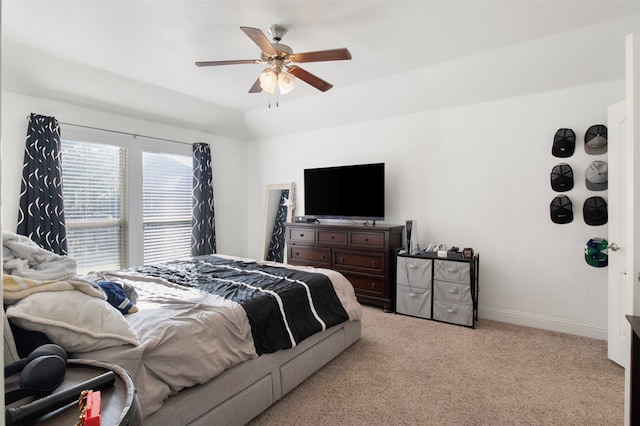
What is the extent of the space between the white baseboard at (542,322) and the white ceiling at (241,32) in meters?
2.61

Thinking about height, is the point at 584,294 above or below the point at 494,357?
above

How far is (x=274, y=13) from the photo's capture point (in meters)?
2.60

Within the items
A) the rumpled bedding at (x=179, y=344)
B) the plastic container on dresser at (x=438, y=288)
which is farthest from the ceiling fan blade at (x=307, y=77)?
the plastic container on dresser at (x=438, y=288)

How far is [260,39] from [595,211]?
321 cm

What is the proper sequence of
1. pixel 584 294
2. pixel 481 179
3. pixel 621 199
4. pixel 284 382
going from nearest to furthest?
1. pixel 284 382
2. pixel 621 199
3. pixel 584 294
4. pixel 481 179

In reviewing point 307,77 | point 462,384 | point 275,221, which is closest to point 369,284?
point 462,384

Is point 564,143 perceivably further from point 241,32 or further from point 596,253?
point 241,32

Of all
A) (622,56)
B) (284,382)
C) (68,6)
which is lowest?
(284,382)

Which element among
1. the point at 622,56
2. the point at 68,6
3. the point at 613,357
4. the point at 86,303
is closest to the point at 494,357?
the point at 613,357

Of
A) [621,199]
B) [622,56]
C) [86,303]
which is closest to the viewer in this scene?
[86,303]

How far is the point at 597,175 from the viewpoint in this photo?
10.2 feet

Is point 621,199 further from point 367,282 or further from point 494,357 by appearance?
point 367,282

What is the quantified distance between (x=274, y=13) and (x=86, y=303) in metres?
2.26

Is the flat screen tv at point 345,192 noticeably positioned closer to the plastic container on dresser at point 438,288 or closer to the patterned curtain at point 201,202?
the plastic container on dresser at point 438,288
